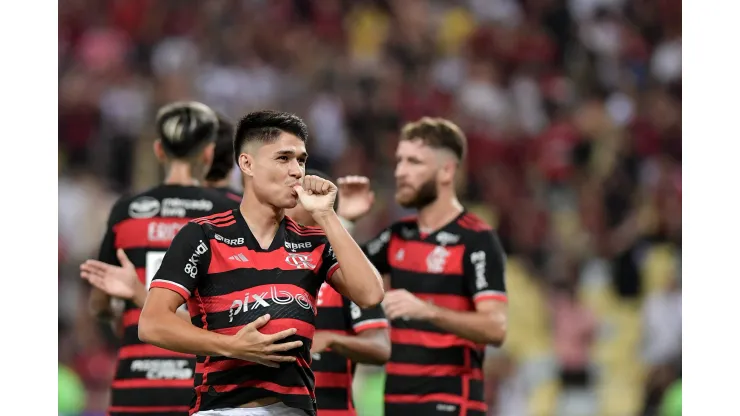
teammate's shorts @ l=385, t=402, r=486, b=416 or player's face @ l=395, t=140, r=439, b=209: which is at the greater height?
player's face @ l=395, t=140, r=439, b=209

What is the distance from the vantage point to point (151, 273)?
232 inches

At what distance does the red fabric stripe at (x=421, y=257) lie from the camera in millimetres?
6184

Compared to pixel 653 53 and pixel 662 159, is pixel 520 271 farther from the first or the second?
pixel 653 53

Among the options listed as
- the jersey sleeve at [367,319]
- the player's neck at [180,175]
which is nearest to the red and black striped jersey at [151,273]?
the player's neck at [180,175]

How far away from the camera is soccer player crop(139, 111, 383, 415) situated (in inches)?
159

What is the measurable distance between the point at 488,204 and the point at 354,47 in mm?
2877

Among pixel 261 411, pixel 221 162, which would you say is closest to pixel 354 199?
pixel 221 162

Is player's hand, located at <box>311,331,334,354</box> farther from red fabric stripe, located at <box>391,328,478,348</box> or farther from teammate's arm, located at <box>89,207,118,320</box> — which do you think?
teammate's arm, located at <box>89,207,118,320</box>

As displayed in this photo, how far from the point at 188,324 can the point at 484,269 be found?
7.96 feet

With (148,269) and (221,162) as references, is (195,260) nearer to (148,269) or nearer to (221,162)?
(148,269)

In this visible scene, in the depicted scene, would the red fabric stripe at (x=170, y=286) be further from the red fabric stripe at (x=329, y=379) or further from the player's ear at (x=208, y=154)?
the player's ear at (x=208, y=154)

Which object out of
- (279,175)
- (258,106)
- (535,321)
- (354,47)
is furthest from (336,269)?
(354,47)

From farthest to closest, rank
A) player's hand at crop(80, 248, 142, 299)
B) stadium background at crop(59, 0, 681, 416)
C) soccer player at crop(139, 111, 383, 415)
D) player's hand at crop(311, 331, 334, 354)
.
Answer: stadium background at crop(59, 0, 681, 416) < player's hand at crop(80, 248, 142, 299) < player's hand at crop(311, 331, 334, 354) < soccer player at crop(139, 111, 383, 415)

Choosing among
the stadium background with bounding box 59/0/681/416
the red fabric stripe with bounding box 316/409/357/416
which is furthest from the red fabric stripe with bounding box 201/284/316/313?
the stadium background with bounding box 59/0/681/416
